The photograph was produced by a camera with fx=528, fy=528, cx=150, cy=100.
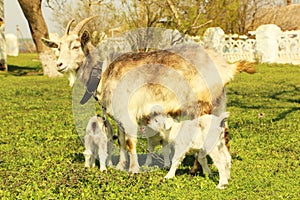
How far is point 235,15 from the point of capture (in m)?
32.4

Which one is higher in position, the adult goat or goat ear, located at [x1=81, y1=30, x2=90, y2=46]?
goat ear, located at [x1=81, y1=30, x2=90, y2=46]

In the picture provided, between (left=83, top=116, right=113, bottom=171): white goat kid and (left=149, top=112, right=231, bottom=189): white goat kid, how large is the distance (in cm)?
86

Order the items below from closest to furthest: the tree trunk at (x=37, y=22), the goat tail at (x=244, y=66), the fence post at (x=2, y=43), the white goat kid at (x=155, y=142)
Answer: the goat tail at (x=244, y=66) < the white goat kid at (x=155, y=142) < the tree trunk at (x=37, y=22) < the fence post at (x=2, y=43)

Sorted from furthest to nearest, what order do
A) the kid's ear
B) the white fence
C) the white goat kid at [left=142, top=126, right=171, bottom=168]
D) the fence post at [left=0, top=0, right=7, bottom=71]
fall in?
the white fence < the fence post at [left=0, top=0, right=7, bottom=71] < the white goat kid at [left=142, top=126, right=171, bottom=168] < the kid's ear

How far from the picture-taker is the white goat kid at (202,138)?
5512mm

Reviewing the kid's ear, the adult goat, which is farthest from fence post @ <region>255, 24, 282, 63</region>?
the kid's ear

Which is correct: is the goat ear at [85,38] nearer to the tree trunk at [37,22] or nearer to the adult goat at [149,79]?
the adult goat at [149,79]

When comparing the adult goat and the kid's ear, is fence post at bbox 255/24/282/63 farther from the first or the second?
the kid's ear

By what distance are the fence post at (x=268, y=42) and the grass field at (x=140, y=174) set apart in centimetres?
1350

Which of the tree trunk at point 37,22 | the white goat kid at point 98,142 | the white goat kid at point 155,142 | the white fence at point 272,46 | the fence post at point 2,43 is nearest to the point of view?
the white goat kid at point 155,142

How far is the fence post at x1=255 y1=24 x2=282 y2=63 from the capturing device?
84.5ft

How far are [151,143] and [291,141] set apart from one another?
96.5 inches

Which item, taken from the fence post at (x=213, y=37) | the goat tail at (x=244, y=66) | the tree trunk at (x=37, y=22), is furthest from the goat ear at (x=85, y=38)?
the fence post at (x=213, y=37)

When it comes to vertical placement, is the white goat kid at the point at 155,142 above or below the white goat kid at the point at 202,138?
below
